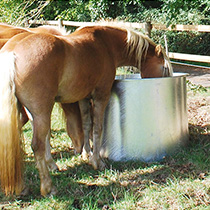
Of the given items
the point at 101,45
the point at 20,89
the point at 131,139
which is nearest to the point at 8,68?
the point at 20,89

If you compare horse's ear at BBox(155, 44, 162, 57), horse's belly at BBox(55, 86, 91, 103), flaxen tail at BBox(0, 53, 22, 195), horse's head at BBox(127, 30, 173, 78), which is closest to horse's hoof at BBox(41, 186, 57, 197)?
flaxen tail at BBox(0, 53, 22, 195)

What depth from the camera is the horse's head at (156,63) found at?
3.94 meters

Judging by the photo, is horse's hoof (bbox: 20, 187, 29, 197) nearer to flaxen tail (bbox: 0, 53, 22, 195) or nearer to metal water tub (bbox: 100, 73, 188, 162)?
flaxen tail (bbox: 0, 53, 22, 195)

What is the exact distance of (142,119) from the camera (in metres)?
3.75

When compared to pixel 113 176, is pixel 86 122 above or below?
above

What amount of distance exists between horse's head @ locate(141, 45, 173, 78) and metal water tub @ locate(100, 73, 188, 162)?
194 millimetres

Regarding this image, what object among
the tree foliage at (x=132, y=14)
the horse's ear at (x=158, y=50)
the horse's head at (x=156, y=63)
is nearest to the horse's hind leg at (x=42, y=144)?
the horse's head at (x=156, y=63)

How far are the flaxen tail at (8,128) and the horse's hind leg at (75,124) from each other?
119 cm

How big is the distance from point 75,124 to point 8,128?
1.34m

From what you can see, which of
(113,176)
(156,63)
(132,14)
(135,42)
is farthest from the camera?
(132,14)

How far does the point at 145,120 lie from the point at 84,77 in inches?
38.5

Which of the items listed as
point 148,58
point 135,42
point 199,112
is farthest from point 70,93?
point 199,112

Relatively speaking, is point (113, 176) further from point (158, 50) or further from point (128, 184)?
point (158, 50)

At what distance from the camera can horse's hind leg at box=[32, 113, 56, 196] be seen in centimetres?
285
